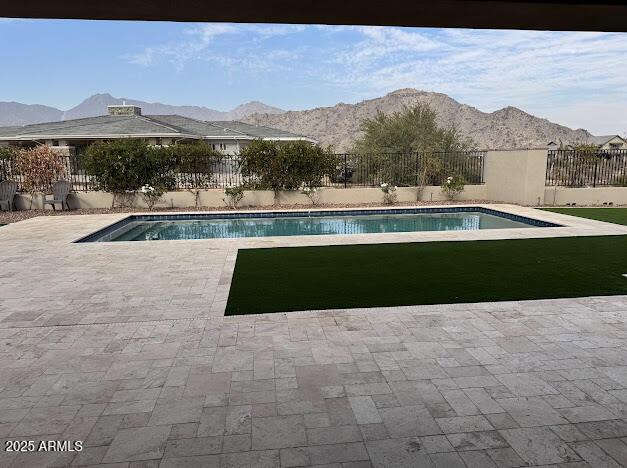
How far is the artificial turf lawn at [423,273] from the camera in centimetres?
553

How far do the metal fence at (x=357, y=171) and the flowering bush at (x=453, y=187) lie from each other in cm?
68

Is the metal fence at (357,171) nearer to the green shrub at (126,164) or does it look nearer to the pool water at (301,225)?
the green shrub at (126,164)

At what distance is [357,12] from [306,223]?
35.9ft

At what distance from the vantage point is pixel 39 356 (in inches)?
157

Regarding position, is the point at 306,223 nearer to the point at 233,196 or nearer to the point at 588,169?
the point at 233,196

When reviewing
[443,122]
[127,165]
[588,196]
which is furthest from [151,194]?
[443,122]

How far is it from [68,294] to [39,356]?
202cm

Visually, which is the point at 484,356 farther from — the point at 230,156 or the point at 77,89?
the point at 77,89

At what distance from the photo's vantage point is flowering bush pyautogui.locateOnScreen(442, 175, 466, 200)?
16.2m

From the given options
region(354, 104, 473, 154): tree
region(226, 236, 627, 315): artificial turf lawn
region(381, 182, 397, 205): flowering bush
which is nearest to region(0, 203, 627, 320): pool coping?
region(226, 236, 627, 315): artificial turf lawn

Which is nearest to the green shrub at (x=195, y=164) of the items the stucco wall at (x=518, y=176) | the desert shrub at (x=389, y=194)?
the desert shrub at (x=389, y=194)

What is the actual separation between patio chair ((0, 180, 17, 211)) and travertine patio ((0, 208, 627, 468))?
412 inches

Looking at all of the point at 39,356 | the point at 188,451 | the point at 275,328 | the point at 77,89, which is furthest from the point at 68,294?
the point at 77,89

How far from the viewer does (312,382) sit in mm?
3445
